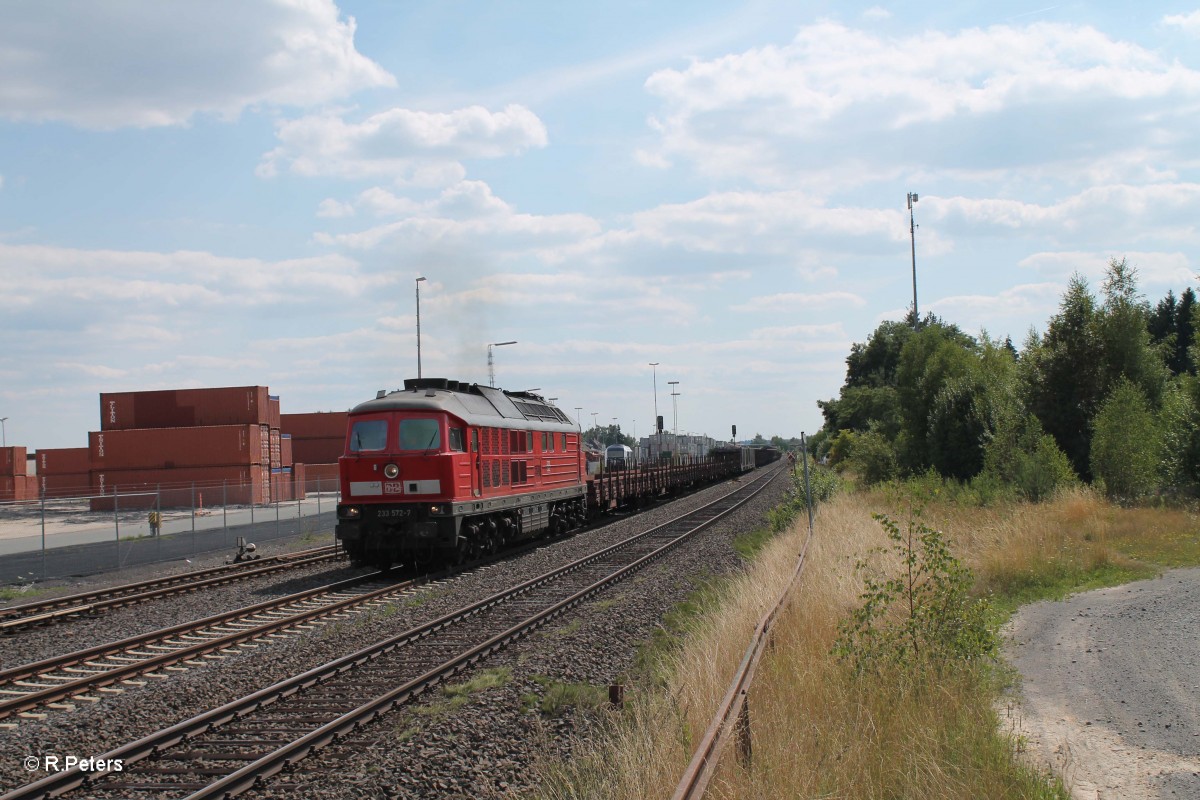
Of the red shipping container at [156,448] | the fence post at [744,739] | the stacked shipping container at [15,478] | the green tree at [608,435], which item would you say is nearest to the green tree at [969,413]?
the fence post at [744,739]

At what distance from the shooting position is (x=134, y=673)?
10656 mm

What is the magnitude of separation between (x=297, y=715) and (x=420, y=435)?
33.0 feet

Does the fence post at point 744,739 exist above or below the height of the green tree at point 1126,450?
below

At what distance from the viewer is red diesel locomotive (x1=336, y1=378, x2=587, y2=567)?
60.2ft

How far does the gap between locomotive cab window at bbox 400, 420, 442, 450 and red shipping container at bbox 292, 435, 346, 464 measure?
67.4 metres

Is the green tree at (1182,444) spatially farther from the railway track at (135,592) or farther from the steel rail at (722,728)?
the railway track at (135,592)

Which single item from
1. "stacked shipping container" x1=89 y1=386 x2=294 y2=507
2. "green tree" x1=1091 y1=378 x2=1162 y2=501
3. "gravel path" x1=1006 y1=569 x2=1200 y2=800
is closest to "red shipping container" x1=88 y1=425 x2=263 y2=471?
"stacked shipping container" x1=89 y1=386 x2=294 y2=507

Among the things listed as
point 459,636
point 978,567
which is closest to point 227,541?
point 459,636

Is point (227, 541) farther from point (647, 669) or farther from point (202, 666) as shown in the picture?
point (647, 669)

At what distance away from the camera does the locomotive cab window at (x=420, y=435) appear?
1859 cm

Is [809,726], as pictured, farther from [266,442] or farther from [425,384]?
[266,442]

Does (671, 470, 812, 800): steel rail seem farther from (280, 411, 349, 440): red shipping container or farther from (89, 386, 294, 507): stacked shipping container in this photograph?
(280, 411, 349, 440): red shipping container

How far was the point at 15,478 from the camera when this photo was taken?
64.8m

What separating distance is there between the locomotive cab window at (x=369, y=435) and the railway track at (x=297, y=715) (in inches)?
203
